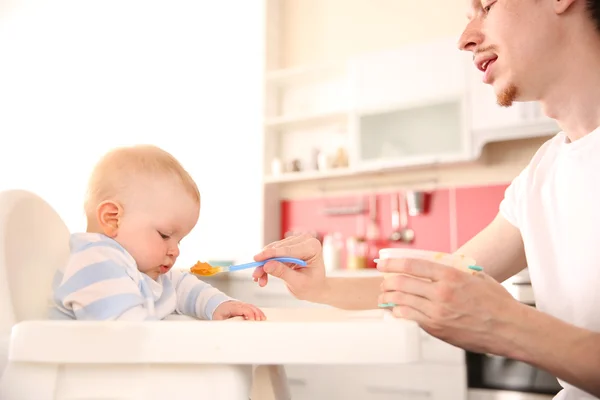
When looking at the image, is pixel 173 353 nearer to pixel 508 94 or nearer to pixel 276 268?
pixel 276 268

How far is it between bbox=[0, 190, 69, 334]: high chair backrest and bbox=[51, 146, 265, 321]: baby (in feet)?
0.09

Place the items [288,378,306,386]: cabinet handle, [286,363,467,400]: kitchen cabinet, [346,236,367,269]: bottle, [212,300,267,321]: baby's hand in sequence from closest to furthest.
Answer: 1. [212,300,267,321]: baby's hand
2. [286,363,467,400]: kitchen cabinet
3. [288,378,306,386]: cabinet handle
4. [346,236,367,269]: bottle

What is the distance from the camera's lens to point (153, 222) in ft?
3.16

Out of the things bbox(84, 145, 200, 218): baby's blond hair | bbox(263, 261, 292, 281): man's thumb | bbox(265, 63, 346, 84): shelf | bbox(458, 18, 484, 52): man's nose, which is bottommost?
bbox(263, 261, 292, 281): man's thumb

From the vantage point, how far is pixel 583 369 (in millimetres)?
828

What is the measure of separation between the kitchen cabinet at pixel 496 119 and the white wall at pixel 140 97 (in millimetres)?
1359

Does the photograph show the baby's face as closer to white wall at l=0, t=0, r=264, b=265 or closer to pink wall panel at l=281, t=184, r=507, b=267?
pink wall panel at l=281, t=184, r=507, b=267

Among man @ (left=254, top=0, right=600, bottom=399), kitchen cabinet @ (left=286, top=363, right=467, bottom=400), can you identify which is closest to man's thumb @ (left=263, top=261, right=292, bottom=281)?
man @ (left=254, top=0, right=600, bottom=399)

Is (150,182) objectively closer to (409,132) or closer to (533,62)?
(533,62)

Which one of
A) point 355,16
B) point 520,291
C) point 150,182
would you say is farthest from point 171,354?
point 355,16

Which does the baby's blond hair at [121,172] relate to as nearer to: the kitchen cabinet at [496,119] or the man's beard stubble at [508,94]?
the man's beard stubble at [508,94]

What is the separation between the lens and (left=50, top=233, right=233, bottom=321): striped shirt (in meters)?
0.78

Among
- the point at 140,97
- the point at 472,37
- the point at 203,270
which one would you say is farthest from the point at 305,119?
the point at 203,270

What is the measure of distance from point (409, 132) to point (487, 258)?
172cm
